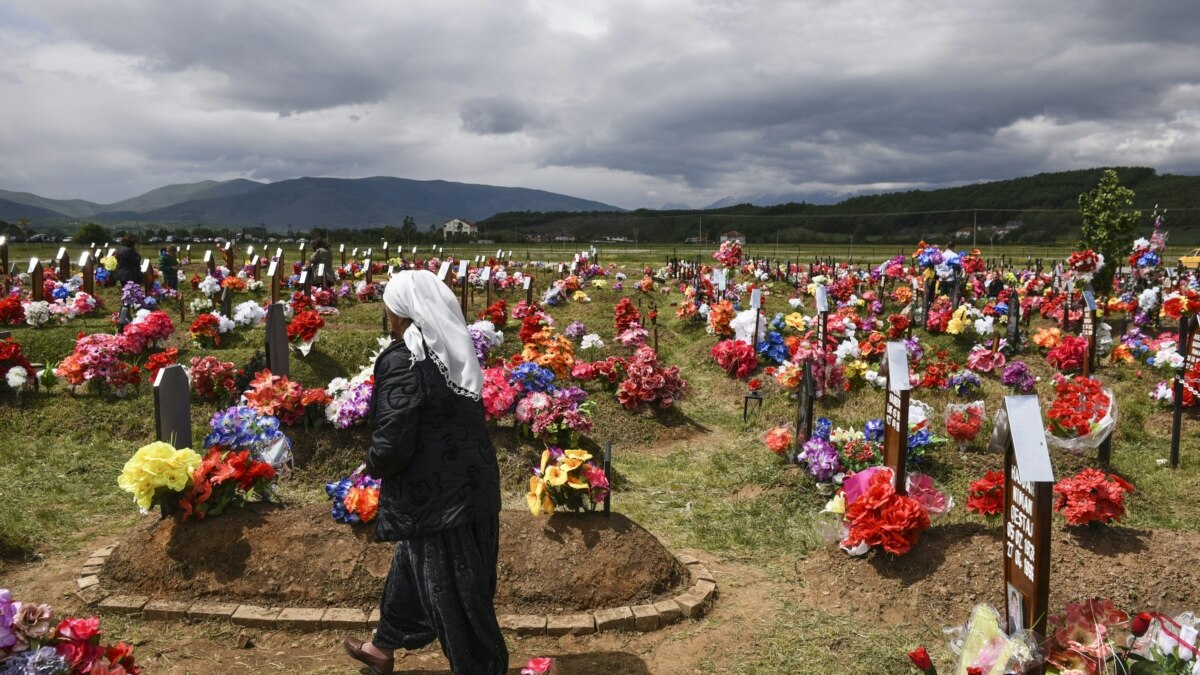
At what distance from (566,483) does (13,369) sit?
7350mm

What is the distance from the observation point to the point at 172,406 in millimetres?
6000

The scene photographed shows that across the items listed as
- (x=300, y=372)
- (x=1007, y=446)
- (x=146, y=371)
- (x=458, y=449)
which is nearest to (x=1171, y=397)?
(x=1007, y=446)

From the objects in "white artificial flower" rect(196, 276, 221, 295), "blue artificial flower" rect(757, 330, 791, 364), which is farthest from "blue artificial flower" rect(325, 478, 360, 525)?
"white artificial flower" rect(196, 276, 221, 295)

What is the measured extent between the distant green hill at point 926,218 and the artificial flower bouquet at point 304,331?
Result: 43.4m

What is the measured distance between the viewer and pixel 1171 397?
992 centimetres

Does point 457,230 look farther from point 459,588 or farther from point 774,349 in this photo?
point 459,588

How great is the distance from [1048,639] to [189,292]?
70.8 feet

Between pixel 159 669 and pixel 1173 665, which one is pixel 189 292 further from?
pixel 1173 665

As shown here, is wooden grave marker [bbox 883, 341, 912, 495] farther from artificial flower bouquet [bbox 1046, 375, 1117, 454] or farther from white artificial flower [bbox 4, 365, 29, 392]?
white artificial flower [bbox 4, 365, 29, 392]

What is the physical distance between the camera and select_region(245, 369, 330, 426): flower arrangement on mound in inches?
300

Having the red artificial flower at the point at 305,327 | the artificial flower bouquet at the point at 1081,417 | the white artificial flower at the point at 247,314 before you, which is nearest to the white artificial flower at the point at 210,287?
the white artificial flower at the point at 247,314

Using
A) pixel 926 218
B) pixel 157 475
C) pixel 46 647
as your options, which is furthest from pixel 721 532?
pixel 926 218

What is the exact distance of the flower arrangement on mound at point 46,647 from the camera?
2.71 meters

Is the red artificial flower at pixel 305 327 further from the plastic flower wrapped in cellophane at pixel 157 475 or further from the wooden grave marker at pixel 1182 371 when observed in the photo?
the wooden grave marker at pixel 1182 371
